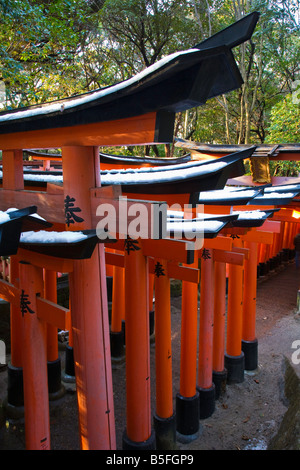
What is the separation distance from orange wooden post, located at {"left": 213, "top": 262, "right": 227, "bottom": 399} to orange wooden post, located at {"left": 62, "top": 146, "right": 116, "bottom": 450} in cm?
298

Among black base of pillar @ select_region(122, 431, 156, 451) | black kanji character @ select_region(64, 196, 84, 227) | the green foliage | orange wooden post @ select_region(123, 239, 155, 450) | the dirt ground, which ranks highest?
the green foliage

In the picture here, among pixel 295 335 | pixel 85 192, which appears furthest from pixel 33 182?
pixel 295 335

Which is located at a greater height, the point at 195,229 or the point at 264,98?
the point at 264,98

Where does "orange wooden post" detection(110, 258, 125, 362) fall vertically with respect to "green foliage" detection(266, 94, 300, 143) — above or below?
below

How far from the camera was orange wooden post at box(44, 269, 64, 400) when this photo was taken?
213 inches

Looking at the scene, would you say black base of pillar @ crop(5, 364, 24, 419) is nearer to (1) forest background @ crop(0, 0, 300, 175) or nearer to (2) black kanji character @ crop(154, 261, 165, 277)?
(2) black kanji character @ crop(154, 261, 165, 277)

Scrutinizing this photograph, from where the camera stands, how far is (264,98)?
16422 mm

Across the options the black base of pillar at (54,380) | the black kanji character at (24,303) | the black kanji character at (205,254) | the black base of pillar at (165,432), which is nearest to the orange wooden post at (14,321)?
the black kanji character at (24,303)

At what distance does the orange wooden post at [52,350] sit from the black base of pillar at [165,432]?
6.31 feet

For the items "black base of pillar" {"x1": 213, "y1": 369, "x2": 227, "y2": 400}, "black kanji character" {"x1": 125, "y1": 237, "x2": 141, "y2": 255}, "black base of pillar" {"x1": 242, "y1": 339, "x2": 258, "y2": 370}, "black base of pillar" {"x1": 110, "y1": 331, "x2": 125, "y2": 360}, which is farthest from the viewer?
"black base of pillar" {"x1": 110, "y1": 331, "x2": 125, "y2": 360}

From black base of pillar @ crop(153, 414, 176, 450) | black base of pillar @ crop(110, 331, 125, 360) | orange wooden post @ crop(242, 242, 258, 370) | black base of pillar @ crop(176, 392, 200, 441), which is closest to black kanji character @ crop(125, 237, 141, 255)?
black base of pillar @ crop(153, 414, 176, 450)
